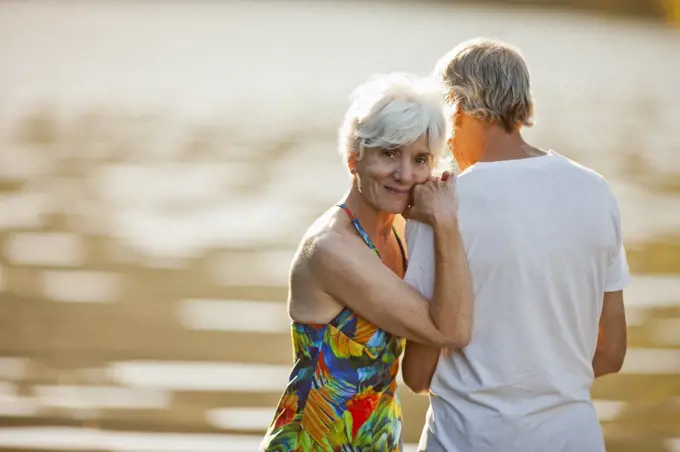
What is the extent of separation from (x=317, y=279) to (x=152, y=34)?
71.4 feet

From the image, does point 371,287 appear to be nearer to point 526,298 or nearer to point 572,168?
point 526,298

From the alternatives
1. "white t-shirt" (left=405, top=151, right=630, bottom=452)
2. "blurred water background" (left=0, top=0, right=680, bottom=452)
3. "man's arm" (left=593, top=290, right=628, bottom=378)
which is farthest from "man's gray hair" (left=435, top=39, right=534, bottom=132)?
"blurred water background" (left=0, top=0, right=680, bottom=452)

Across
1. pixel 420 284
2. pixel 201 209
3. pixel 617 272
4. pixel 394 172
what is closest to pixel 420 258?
pixel 420 284

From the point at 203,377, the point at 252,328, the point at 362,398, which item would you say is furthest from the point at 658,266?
the point at 362,398

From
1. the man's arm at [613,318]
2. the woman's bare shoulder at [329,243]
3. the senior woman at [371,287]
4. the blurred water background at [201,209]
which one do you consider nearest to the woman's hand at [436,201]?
the senior woman at [371,287]

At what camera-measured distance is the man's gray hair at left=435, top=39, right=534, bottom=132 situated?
2.31m

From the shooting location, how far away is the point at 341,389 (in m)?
2.47

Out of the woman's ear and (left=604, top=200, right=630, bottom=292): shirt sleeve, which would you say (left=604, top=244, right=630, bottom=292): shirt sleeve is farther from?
the woman's ear

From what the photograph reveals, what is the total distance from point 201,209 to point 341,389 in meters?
6.44

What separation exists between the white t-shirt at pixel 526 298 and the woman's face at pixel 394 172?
0.35 feet

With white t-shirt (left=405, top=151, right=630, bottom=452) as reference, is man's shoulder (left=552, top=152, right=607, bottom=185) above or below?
above

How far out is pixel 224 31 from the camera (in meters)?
25.4

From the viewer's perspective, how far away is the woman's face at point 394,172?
7.86ft

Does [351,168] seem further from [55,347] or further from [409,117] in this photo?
[55,347]
